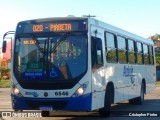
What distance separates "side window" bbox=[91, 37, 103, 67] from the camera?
1317 cm

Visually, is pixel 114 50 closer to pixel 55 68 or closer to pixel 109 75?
pixel 109 75

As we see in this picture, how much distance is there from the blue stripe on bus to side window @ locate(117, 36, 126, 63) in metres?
4.47

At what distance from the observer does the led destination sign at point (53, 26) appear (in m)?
13.1

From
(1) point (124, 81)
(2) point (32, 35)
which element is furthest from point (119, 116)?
(2) point (32, 35)

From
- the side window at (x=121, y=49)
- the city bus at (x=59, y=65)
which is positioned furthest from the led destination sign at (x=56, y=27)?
the side window at (x=121, y=49)

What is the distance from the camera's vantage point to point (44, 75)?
42.1ft

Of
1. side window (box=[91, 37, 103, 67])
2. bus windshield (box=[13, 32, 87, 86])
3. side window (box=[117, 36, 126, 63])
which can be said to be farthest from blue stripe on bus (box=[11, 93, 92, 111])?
side window (box=[117, 36, 126, 63])

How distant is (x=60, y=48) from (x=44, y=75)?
0.92 metres

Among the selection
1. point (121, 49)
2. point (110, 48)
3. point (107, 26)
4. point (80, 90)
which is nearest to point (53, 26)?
point (80, 90)

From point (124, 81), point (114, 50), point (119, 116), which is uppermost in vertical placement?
point (114, 50)

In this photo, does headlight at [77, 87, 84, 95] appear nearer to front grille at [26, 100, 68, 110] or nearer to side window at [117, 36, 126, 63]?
front grille at [26, 100, 68, 110]

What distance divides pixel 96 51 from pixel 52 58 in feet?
4.75

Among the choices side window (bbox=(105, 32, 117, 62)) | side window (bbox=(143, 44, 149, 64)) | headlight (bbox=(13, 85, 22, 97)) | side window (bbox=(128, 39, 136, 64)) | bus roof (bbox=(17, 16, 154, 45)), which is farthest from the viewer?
side window (bbox=(143, 44, 149, 64))

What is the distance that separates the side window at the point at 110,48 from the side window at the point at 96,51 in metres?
0.97
